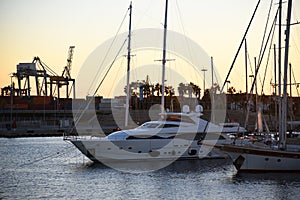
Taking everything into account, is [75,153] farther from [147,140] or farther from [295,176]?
[295,176]

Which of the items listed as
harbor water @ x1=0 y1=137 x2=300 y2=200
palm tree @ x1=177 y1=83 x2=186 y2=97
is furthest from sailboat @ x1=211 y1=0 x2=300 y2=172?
palm tree @ x1=177 y1=83 x2=186 y2=97

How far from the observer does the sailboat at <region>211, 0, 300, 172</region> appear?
3441 centimetres

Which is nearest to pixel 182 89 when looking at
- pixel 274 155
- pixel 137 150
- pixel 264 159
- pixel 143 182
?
pixel 137 150

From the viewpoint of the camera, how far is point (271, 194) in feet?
96.5

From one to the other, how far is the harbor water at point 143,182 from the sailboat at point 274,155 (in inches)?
19.9

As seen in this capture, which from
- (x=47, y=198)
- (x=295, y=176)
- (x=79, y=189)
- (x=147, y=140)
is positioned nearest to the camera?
(x=47, y=198)

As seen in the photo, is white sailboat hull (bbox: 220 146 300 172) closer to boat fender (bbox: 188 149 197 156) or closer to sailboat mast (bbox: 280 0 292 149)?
sailboat mast (bbox: 280 0 292 149)

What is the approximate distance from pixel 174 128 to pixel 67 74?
103493 mm

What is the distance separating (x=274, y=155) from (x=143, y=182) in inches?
327

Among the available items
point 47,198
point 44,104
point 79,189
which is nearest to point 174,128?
point 79,189

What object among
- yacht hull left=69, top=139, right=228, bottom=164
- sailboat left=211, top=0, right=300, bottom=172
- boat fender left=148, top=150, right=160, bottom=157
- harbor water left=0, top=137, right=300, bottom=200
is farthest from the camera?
boat fender left=148, top=150, right=160, bottom=157

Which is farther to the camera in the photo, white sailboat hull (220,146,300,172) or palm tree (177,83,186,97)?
palm tree (177,83,186,97)

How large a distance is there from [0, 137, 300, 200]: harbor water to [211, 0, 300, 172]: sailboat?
1.66 feet

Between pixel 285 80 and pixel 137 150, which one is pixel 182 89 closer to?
pixel 137 150
